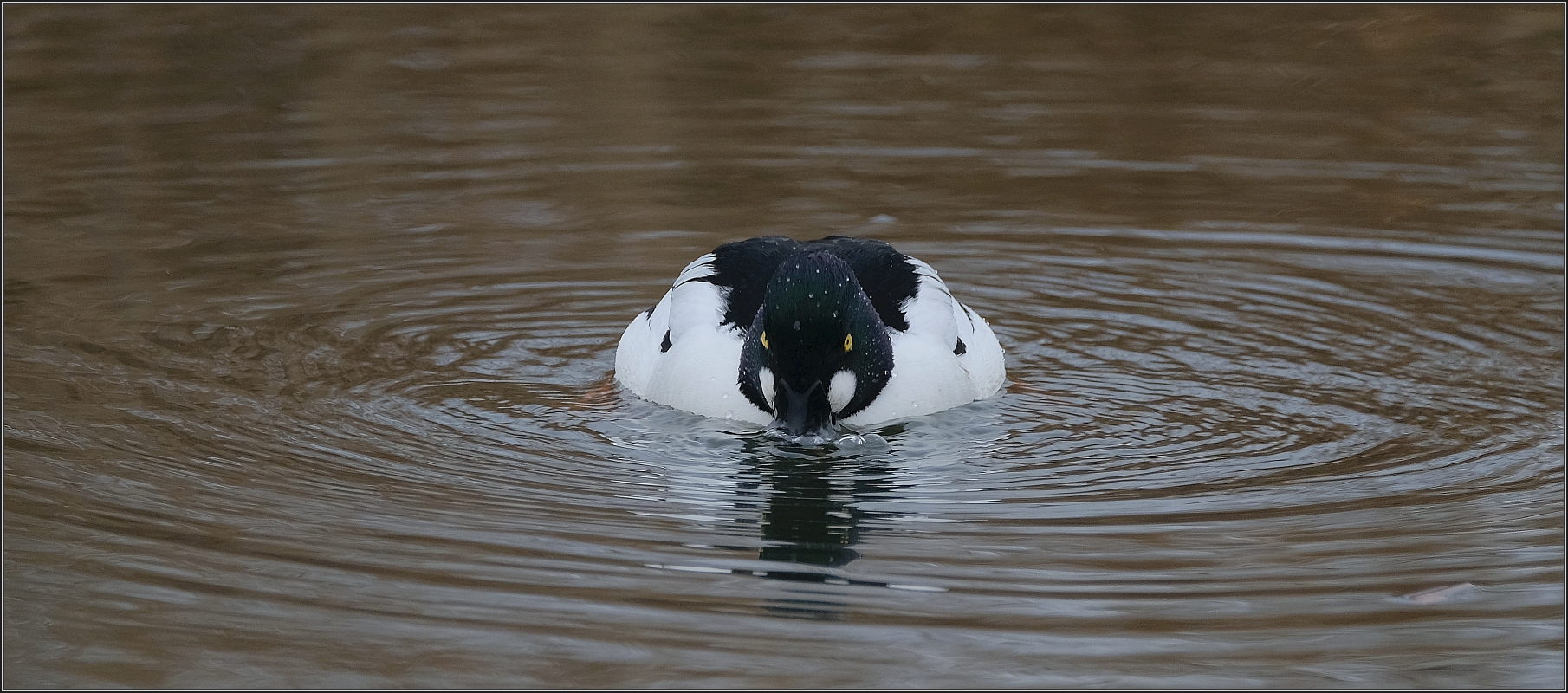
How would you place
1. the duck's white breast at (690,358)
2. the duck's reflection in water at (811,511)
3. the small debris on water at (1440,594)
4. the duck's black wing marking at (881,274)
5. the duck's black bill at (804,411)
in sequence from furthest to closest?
the duck's black wing marking at (881,274) < the duck's white breast at (690,358) < the duck's black bill at (804,411) < the duck's reflection in water at (811,511) < the small debris on water at (1440,594)

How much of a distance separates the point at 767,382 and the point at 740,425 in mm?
372

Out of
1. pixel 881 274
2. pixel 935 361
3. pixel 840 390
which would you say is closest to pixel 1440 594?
pixel 840 390

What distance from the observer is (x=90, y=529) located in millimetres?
6297

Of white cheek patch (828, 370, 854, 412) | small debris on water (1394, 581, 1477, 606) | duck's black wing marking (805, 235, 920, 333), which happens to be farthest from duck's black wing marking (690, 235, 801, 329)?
Answer: small debris on water (1394, 581, 1477, 606)

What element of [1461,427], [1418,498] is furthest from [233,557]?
[1461,427]

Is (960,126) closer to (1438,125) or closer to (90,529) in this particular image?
(1438,125)

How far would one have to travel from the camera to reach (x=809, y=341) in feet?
23.5

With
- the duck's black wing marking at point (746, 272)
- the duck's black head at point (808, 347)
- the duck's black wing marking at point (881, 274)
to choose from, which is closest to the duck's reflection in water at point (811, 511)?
the duck's black head at point (808, 347)

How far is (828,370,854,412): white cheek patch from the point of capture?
7.32m

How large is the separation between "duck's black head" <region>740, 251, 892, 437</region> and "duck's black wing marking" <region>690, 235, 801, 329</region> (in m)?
0.42

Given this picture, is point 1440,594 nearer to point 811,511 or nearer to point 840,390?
point 811,511

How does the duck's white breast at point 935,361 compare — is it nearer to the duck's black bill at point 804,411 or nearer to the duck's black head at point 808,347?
the duck's black head at point 808,347

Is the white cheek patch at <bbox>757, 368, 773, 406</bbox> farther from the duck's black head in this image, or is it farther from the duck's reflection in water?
the duck's reflection in water

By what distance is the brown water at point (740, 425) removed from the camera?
556 cm
